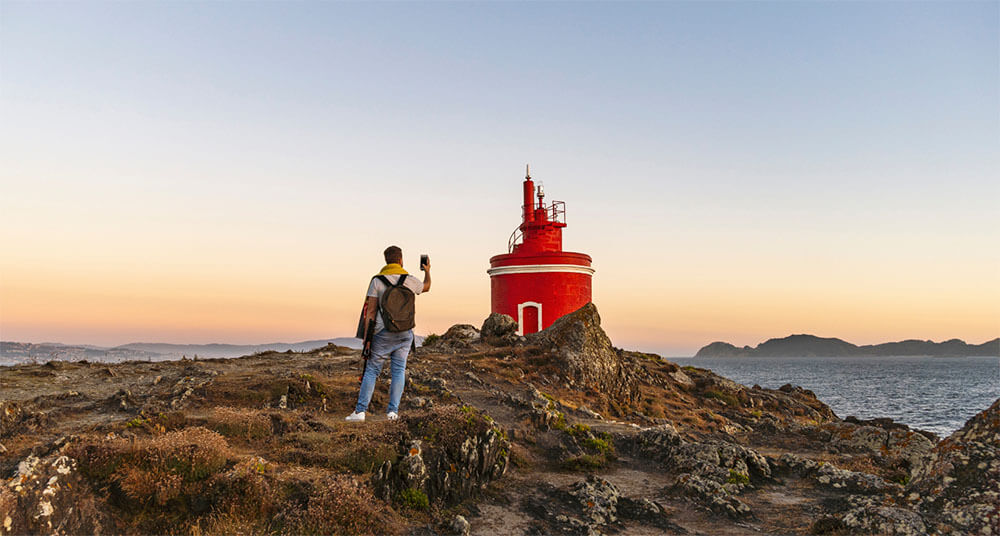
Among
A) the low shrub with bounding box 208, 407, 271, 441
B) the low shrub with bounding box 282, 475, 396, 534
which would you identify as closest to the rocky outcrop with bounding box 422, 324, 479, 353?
the low shrub with bounding box 208, 407, 271, 441

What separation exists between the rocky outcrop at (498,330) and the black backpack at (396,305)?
14337mm

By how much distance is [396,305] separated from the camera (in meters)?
9.76

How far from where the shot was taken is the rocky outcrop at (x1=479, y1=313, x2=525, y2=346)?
24275mm

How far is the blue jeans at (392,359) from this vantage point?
9875 millimetres

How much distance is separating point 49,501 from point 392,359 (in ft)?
16.7

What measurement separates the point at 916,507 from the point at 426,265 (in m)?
7.71

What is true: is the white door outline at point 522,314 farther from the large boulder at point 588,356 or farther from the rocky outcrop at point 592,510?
the rocky outcrop at point 592,510

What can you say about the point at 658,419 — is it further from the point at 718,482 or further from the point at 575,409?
the point at 718,482

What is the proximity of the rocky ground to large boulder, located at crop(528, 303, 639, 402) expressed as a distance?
4.54 metres

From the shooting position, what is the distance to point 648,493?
9.11m

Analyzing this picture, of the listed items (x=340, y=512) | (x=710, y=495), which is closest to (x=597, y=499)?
(x=710, y=495)

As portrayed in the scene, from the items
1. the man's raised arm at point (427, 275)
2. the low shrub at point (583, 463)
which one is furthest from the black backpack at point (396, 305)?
the low shrub at point (583, 463)

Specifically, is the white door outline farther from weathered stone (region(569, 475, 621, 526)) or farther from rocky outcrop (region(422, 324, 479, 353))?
weathered stone (region(569, 475, 621, 526))

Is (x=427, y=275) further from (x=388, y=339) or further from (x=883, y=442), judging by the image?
(x=883, y=442)
